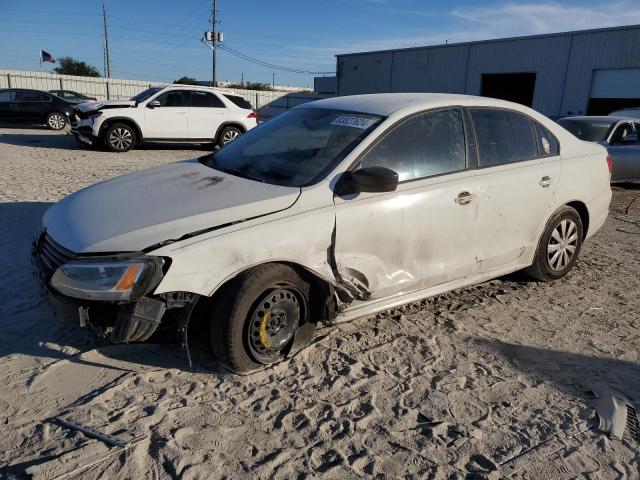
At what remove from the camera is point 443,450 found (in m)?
2.68

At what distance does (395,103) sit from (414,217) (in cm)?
96

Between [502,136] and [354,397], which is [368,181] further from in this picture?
[502,136]

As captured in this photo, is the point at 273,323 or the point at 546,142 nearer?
the point at 273,323

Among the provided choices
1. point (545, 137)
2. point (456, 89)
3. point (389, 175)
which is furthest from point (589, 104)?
point (389, 175)

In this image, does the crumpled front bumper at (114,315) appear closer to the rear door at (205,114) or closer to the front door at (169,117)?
the front door at (169,117)

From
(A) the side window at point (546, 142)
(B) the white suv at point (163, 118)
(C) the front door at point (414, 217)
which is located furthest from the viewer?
(B) the white suv at point (163, 118)

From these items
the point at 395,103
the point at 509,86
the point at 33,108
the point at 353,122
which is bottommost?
the point at 33,108

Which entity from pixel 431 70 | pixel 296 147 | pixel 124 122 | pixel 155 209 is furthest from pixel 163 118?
pixel 431 70

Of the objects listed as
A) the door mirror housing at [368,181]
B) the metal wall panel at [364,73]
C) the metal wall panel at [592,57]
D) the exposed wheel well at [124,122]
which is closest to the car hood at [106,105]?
the exposed wheel well at [124,122]

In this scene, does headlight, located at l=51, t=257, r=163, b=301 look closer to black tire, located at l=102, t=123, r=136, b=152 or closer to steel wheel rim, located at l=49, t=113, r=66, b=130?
black tire, located at l=102, t=123, r=136, b=152

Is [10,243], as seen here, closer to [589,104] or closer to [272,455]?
[272,455]

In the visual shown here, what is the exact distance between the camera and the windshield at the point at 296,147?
11.9ft

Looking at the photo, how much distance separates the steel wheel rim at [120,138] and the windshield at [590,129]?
1024 cm

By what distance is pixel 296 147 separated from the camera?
4.00 m
